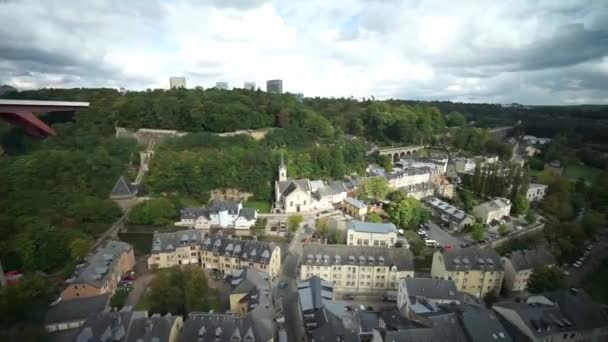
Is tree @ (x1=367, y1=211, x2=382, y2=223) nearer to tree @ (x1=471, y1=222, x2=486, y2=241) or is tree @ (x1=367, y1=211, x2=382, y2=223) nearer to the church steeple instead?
tree @ (x1=471, y1=222, x2=486, y2=241)

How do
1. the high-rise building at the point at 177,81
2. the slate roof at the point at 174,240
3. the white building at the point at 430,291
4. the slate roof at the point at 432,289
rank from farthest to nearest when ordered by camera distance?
the high-rise building at the point at 177,81
the slate roof at the point at 174,240
the slate roof at the point at 432,289
the white building at the point at 430,291

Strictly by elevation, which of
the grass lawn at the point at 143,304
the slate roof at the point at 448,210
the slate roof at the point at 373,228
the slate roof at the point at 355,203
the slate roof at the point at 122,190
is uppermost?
the slate roof at the point at 122,190

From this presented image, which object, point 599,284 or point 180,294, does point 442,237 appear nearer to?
point 599,284

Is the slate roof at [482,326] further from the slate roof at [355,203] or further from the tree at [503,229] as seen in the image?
the tree at [503,229]

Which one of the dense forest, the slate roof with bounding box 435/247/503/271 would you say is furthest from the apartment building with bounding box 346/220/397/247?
the dense forest

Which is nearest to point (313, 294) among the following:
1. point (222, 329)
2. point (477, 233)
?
point (222, 329)

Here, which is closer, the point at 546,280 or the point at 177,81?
the point at 546,280

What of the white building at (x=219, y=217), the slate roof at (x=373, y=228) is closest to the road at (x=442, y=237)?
the slate roof at (x=373, y=228)
